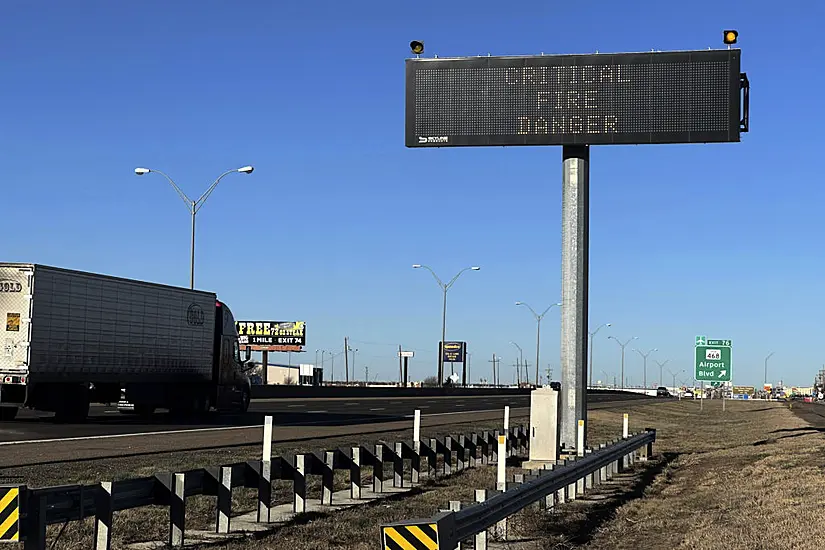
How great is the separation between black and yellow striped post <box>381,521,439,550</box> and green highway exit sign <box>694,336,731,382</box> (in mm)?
52148

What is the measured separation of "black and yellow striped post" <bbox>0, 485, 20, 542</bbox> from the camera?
27.7 ft

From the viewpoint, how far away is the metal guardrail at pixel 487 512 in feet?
24.8

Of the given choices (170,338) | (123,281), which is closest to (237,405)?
(170,338)

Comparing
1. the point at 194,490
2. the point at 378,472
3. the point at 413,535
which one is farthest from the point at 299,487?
the point at 413,535

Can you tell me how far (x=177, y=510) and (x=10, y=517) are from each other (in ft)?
8.50

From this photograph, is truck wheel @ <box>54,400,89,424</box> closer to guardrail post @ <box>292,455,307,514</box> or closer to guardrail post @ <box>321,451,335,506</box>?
guardrail post @ <box>321,451,335,506</box>

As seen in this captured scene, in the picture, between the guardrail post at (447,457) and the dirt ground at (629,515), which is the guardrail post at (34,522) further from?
the guardrail post at (447,457)

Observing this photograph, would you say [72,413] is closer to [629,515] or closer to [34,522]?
[629,515]

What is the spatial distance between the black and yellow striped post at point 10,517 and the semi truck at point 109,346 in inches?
854

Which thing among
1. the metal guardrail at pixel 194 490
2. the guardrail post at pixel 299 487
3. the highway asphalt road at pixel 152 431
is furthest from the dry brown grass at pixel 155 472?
the highway asphalt road at pixel 152 431

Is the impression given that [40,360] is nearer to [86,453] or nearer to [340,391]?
[86,453]

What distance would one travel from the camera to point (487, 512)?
390 inches

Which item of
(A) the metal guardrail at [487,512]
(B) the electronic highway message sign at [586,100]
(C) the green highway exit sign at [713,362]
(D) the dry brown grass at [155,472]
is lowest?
(D) the dry brown grass at [155,472]

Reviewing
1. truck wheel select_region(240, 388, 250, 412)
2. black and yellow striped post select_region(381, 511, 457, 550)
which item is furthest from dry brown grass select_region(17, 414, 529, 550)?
truck wheel select_region(240, 388, 250, 412)
